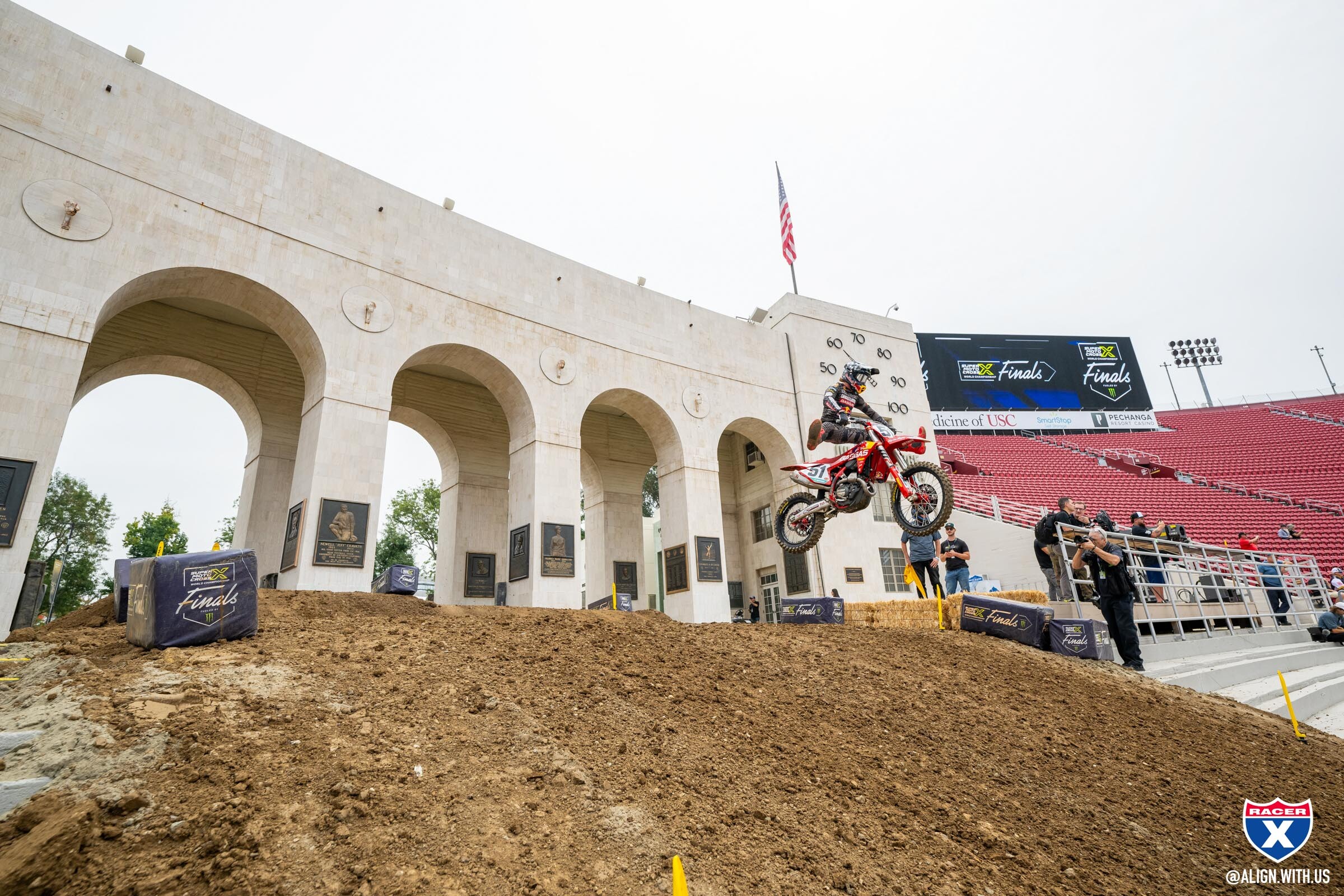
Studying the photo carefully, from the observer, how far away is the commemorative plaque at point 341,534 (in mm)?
11172

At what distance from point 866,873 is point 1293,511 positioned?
121 ft

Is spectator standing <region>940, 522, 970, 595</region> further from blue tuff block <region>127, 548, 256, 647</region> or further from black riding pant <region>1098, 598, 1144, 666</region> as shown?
blue tuff block <region>127, 548, 256, 647</region>

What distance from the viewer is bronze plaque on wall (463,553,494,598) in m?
16.2

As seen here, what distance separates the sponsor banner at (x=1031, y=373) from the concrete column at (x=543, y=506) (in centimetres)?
3126

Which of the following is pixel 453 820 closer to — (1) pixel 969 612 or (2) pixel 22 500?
(1) pixel 969 612

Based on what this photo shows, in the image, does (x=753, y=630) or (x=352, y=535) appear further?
(x=352, y=535)

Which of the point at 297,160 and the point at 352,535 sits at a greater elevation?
the point at 297,160

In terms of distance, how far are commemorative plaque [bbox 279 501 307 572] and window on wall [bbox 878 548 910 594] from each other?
14.0 m

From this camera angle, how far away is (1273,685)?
8.29m

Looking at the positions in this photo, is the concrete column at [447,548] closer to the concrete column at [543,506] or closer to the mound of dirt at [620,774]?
the concrete column at [543,506]

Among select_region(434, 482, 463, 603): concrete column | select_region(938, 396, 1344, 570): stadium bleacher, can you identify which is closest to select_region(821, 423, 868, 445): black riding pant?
select_region(434, 482, 463, 603): concrete column

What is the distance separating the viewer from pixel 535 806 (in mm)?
3312

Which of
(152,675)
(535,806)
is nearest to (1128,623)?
(535,806)

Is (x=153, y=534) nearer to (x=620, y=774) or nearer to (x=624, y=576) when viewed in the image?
(x=624, y=576)
